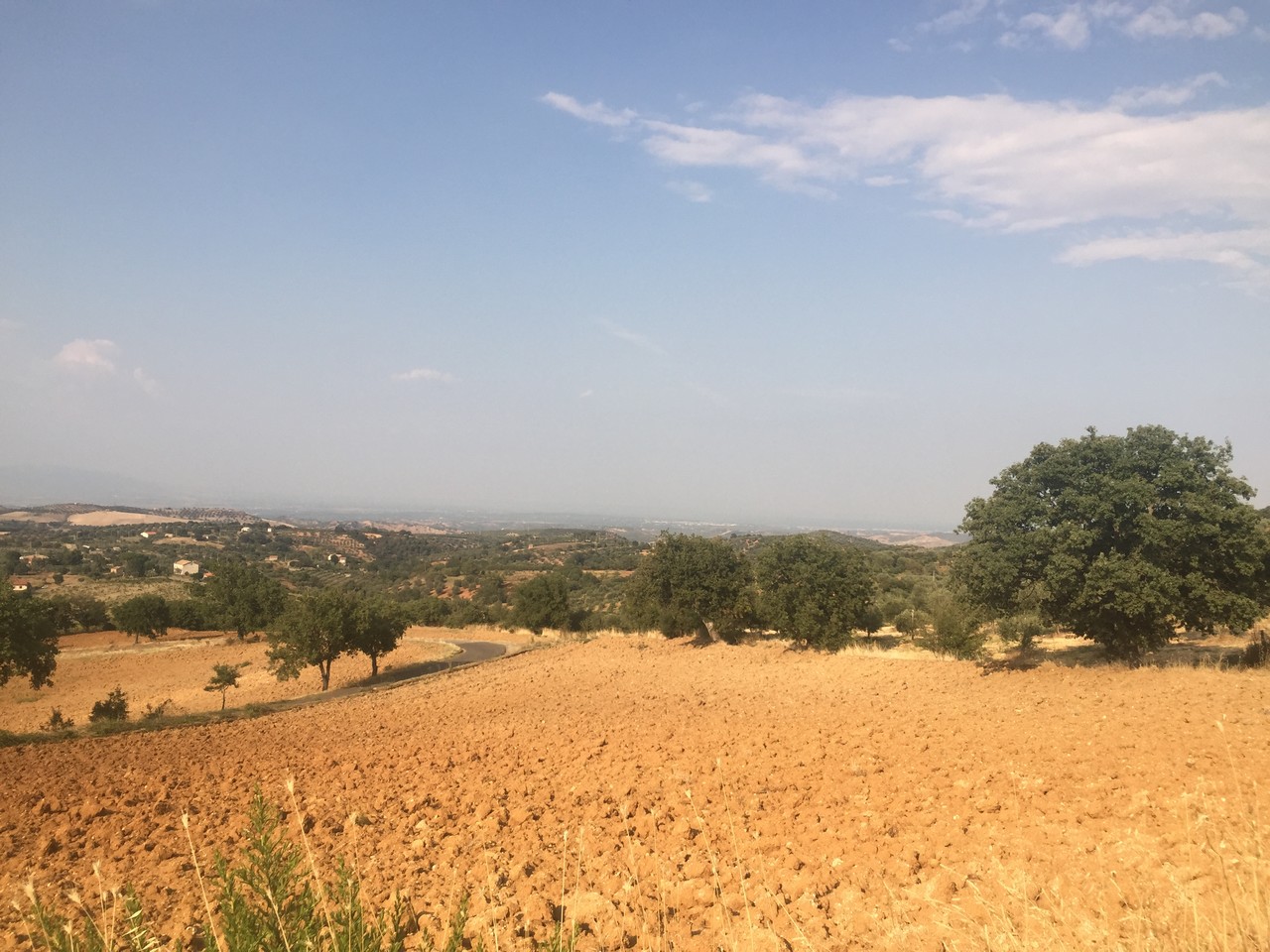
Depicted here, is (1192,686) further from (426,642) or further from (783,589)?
(426,642)

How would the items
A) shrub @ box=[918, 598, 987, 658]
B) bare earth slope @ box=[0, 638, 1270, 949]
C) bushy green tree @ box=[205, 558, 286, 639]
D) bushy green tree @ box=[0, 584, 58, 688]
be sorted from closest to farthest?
1. bare earth slope @ box=[0, 638, 1270, 949]
2. bushy green tree @ box=[0, 584, 58, 688]
3. shrub @ box=[918, 598, 987, 658]
4. bushy green tree @ box=[205, 558, 286, 639]

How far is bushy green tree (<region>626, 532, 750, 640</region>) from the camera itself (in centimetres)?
3375

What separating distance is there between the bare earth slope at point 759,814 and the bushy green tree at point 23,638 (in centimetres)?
1303

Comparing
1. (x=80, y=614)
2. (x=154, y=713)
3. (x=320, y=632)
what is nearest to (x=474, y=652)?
(x=320, y=632)

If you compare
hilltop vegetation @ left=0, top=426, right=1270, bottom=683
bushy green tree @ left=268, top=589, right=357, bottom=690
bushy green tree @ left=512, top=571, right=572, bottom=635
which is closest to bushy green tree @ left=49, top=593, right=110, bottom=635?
hilltop vegetation @ left=0, top=426, right=1270, bottom=683

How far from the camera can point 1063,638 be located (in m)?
28.9

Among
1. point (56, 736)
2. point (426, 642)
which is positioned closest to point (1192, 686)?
point (56, 736)

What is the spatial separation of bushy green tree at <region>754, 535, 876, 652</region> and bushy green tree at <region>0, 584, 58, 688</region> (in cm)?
2890

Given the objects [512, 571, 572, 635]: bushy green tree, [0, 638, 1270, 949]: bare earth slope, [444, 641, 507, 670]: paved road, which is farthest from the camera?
[512, 571, 572, 635]: bushy green tree

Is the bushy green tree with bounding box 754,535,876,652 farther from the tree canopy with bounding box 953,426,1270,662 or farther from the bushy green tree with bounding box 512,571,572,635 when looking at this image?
the bushy green tree with bounding box 512,571,572,635

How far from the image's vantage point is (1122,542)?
1664 centimetres

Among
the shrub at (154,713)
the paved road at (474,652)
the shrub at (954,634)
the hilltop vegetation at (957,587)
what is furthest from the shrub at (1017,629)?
the shrub at (154,713)

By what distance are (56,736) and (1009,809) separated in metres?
20.7

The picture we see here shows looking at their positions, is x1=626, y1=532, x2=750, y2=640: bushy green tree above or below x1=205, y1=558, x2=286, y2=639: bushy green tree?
above
